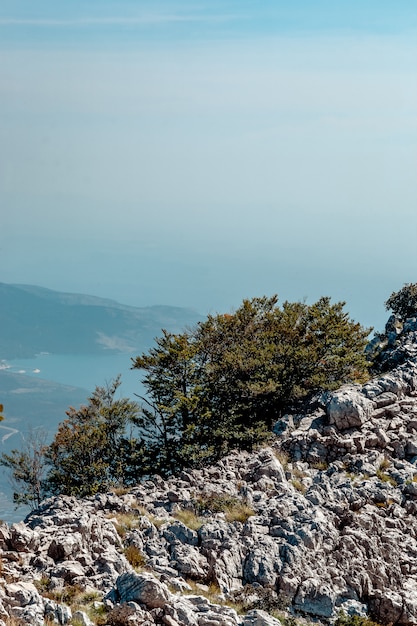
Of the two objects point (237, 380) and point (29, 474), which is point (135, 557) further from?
point (29, 474)

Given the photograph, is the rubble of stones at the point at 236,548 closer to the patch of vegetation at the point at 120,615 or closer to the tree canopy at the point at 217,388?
the patch of vegetation at the point at 120,615

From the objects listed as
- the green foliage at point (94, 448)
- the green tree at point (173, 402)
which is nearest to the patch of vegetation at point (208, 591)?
the green tree at point (173, 402)

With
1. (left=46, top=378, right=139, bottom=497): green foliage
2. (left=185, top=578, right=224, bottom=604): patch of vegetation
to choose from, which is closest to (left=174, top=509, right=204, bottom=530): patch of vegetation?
(left=185, top=578, right=224, bottom=604): patch of vegetation

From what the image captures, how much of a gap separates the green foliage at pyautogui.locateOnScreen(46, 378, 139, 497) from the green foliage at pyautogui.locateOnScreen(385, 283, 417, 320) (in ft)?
77.8

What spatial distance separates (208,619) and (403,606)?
5.38m

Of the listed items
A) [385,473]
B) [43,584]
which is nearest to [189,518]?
[43,584]

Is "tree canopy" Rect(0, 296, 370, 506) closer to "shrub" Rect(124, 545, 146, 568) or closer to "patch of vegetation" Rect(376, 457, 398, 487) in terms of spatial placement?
"patch of vegetation" Rect(376, 457, 398, 487)

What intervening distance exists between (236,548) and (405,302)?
42.5 m

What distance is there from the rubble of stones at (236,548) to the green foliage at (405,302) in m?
31.5

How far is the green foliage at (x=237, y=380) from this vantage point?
32312 millimetres

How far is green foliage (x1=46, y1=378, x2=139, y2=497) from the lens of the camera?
36188mm

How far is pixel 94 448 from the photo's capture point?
3862cm

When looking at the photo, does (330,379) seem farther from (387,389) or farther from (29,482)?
(29,482)

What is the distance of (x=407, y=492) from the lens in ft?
68.5
